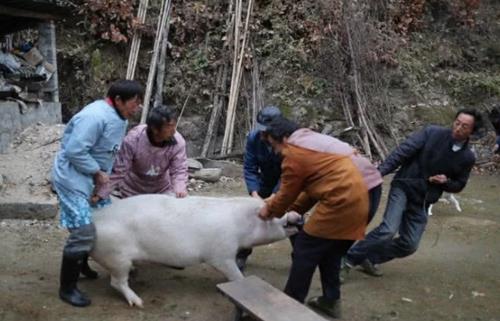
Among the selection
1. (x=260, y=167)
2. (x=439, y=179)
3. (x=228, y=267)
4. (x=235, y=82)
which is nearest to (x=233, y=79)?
(x=235, y=82)

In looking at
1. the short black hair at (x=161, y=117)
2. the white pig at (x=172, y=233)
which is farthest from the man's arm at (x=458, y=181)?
the short black hair at (x=161, y=117)

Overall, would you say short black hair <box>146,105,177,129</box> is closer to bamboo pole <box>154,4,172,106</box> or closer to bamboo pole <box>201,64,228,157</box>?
bamboo pole <box>201,64,228,157</box>

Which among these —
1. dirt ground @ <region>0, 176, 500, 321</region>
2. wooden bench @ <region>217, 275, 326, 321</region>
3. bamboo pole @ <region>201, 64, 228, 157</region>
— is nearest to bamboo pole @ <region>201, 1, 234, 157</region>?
bamboo pole @ <region>201, 64, 228, 157</region>

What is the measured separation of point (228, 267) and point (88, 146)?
135cm

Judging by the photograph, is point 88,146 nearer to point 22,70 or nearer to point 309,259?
point 309,259

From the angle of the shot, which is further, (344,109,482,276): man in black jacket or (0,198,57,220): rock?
(0,198,57,220): rock

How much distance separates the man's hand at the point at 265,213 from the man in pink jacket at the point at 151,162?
66 cm

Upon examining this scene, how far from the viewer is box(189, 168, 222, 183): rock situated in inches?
365

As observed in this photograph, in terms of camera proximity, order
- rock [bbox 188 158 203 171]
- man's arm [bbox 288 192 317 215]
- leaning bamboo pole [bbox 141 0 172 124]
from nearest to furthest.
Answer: man's arm [bbox 288 192 317 215]
rock [bbox 188 158 203 171]
leaning bamboo pole [bbox 141 0 172 124]

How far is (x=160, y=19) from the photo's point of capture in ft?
39.0

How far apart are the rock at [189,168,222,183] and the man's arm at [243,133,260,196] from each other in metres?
4.33

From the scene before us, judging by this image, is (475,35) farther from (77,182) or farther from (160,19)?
(77,182)

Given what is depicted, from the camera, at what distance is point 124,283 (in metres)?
4.26

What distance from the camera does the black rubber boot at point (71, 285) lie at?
4.08 metres
